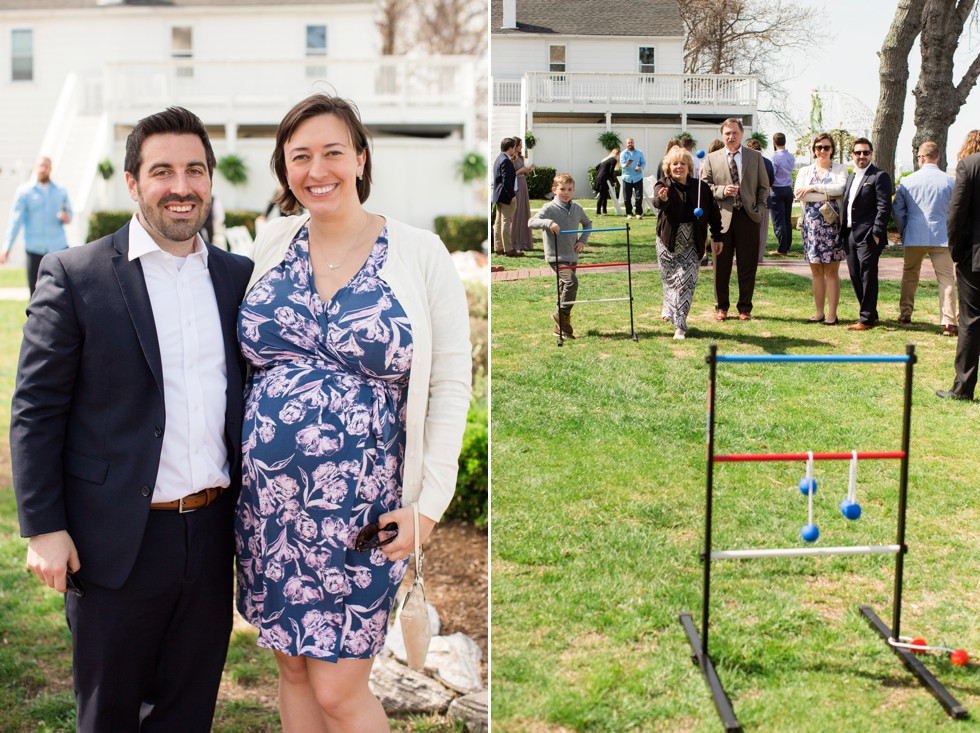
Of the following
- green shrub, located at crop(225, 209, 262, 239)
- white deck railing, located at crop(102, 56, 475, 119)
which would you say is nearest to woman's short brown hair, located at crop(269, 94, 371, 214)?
green shrub, located at crop(225, 209, 262, 239)

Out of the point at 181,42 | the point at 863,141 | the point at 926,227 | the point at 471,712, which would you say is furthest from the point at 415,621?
the point at 181,42

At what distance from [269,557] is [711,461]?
132 cm

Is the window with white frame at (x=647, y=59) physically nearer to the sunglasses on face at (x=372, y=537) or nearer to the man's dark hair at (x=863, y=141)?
the man's dark hair at (x=863, y=141)

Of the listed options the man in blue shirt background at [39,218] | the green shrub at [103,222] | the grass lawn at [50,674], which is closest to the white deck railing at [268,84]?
the green shrub at [103,222]

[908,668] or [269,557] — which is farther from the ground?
[269,557]

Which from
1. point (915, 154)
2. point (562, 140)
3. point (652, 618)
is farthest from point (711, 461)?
point (915, 154)

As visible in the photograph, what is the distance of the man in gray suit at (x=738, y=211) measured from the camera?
339 cm

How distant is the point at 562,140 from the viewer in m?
3.32

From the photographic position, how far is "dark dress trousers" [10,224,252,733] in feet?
7.94

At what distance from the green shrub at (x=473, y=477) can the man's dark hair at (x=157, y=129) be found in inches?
106

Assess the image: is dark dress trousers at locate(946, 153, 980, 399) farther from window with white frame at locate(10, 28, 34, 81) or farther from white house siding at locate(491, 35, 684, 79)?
window with white frame at locate(10, 28, 34, 81)

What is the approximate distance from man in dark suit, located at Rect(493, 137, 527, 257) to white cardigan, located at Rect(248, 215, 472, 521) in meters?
0.77

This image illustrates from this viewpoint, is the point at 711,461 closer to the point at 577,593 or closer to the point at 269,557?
the point at 577,593

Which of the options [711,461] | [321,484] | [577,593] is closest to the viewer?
[321,484]
